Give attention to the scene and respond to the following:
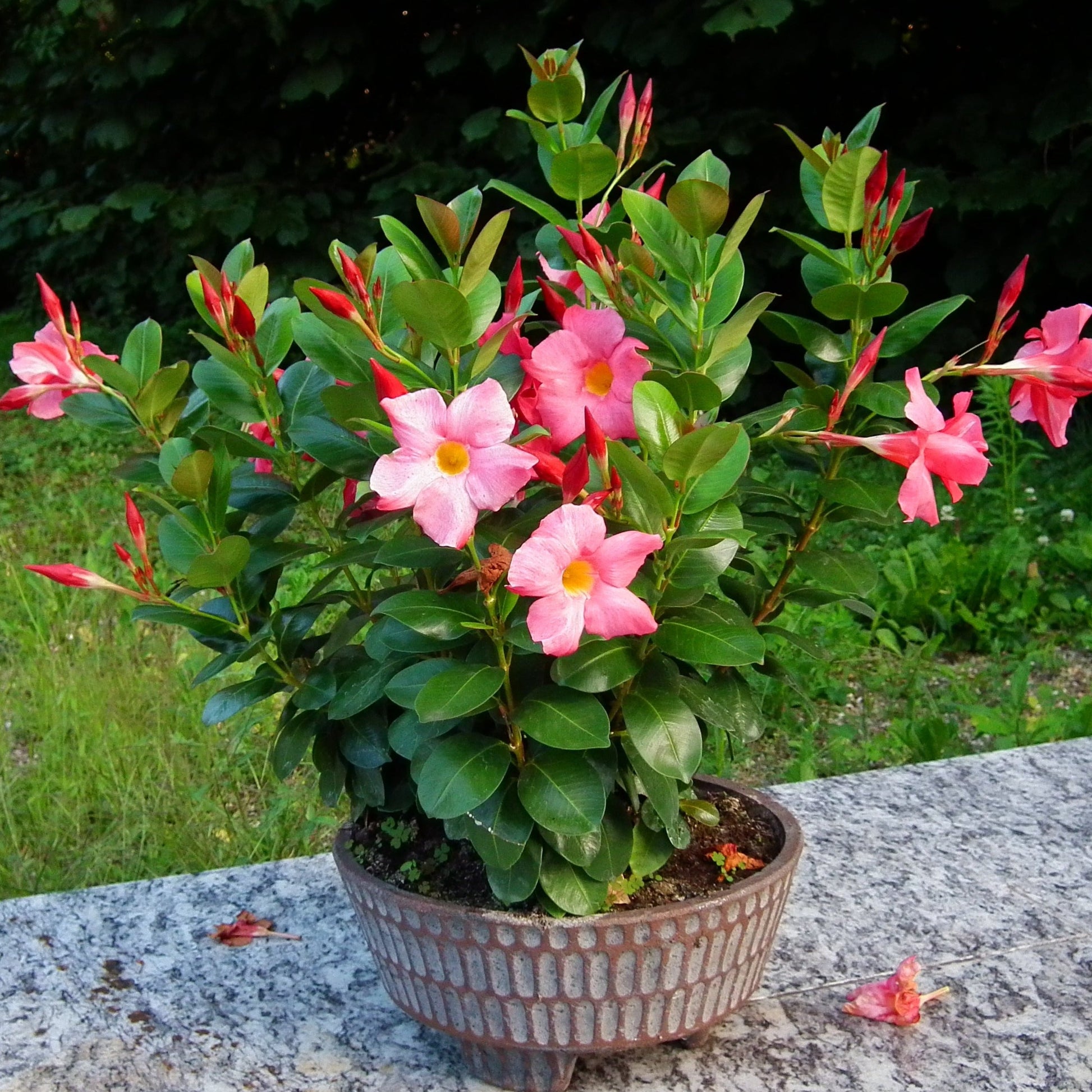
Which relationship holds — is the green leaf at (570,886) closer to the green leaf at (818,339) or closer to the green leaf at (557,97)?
the green leaf at (818,339)

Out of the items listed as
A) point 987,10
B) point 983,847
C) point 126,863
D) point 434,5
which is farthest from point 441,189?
point 983,847

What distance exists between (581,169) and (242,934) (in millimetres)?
958

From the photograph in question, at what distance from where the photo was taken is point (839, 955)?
1396 mm

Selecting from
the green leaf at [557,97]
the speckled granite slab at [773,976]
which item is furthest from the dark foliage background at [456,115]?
the green leaf at [557,97]

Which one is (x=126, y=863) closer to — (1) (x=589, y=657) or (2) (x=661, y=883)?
(2) (x=661, y=883)

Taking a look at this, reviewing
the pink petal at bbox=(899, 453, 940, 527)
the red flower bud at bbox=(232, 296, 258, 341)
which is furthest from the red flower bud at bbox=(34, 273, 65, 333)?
the pink petal at bbox=(899, 453, 940, 527)

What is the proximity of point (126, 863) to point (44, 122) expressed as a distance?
4474mm

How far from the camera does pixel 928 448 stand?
947mm

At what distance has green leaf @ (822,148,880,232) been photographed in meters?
0.98

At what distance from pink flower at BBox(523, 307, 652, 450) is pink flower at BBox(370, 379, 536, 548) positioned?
0.39 ft

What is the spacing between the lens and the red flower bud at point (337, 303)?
90 cm

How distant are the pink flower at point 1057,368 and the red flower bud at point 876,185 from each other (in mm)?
157

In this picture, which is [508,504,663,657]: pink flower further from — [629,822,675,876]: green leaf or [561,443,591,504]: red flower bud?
[629,822,675,876]: green leaf

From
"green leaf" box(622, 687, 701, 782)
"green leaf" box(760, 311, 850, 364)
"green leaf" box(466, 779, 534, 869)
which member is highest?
"green leaf" box(760, 311, 850, 364)
